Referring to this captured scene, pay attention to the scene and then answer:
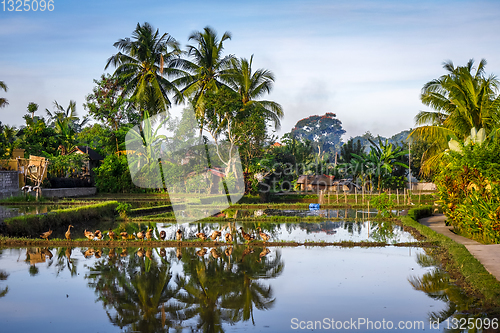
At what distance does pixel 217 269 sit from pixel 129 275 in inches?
66.2

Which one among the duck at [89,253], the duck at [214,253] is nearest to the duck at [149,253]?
the duck at [89,253]

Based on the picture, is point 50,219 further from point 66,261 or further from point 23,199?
point 23,199

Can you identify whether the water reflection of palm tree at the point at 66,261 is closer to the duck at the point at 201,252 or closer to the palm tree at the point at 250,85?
the duck at the point at 201,252

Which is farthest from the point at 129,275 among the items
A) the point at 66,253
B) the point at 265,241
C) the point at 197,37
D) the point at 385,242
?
the point at 197,37

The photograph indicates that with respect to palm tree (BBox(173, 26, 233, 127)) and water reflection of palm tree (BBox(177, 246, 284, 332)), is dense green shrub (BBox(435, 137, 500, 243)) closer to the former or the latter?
water reflection of palm tree (BBox(177, 246, 284, 332))

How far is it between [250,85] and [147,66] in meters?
7.05

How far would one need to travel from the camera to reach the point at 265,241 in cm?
1177

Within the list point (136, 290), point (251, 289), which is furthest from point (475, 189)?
point (136, 290)

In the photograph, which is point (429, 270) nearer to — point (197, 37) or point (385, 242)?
point (385, 242)

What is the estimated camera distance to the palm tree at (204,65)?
2903 centimetres

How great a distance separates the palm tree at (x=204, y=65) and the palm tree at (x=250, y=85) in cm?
64

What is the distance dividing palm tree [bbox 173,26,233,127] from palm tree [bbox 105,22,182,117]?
898mm

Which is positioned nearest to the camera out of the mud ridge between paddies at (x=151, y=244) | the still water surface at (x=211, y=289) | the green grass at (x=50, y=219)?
the still water surface at (x=211, y=289)

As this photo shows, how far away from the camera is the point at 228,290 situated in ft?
24.1
